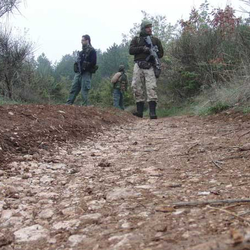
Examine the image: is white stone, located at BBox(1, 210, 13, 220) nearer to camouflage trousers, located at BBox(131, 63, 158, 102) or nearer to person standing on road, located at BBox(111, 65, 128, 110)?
camouflage trousers, located at BBox(131, 63, 158, 102)

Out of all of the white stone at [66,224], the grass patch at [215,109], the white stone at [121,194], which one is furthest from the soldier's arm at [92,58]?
the white stone at [66,224]

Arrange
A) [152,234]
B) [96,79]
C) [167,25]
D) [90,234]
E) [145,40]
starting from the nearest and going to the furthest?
1. [152,234]
2. [90,234]
3. [145,40]
4. [167,25]
5. [96,79]

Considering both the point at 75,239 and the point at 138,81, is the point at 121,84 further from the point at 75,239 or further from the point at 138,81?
the point at 75,239

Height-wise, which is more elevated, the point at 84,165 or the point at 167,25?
the point at 167,25

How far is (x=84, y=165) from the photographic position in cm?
244

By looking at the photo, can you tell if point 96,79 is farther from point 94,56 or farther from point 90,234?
point 90,234

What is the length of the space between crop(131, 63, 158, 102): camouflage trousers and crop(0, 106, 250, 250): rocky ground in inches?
135

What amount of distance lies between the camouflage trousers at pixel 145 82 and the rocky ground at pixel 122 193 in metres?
3.42

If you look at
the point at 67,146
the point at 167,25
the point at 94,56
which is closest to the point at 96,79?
the point at 167,25

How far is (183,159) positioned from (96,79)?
45301 millimetres

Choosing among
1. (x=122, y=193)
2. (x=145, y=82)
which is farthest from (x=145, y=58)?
(x=122, y=193)

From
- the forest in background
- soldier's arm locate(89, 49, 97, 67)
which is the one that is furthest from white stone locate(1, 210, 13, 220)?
soldier's arm locate(89, 49, 97, 67)

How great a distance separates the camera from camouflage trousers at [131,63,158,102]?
6578 millimetres

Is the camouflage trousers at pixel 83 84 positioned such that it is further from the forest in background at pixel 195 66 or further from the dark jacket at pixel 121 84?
the dark jacket at pixel 121 84
